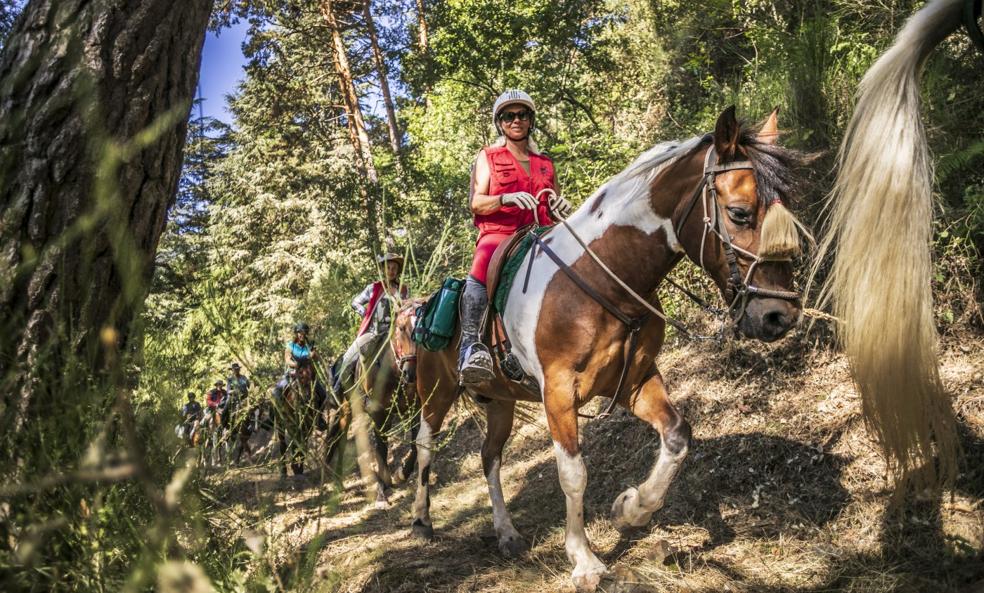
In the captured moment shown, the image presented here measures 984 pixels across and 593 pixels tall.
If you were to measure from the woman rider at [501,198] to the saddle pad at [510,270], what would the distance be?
14 cm

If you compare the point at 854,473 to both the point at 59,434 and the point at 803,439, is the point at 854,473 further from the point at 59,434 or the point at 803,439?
the point at 59,434

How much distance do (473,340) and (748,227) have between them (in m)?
1.95

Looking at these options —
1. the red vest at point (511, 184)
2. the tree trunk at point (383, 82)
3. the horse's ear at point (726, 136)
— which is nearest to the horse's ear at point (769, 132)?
the horse's ear at point (726, 136)

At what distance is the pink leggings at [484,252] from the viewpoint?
4.72m

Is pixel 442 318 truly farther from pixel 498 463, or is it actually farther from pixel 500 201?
pixel 498 463

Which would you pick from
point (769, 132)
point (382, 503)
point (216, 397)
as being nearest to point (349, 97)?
point (216, 397)

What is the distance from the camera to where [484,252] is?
4824 millimetres

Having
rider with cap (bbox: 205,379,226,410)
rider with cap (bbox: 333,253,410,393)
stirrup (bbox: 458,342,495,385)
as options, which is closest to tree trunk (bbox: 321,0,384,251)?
rider with cap (bbox: 205,379,226,410)

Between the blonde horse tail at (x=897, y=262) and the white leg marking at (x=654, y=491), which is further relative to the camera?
the white leg marking at (x=654, y=491)

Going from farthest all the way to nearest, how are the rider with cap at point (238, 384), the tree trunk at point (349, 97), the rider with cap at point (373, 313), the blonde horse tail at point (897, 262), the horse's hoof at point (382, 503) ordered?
1. the tree trunk at point (349, 97)
2. the horse's hoof at point (382, 503)
3. the rider with cap at point (373, 313)
4. the rider with cap at point (238, 384)
5. the blonde horse tail at point (897, 262)

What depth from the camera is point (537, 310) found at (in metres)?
4.12

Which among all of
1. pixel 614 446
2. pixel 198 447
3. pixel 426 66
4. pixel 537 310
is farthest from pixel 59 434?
pixel 426 66

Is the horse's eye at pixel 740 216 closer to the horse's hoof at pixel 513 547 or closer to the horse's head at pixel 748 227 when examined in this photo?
the horse's head at pixel 748 227

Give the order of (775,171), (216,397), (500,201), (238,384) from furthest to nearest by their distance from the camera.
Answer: (216,397), (500,201), (775,171), (238,384)
